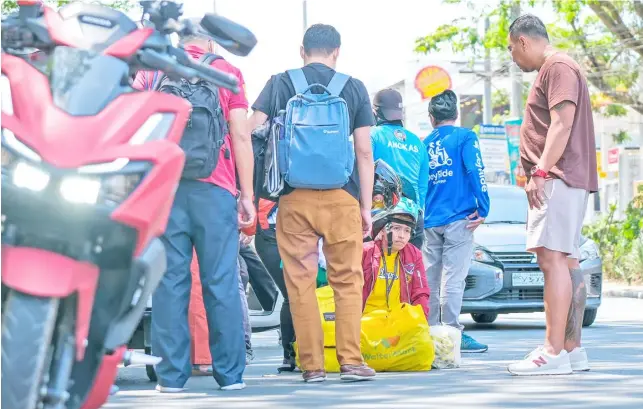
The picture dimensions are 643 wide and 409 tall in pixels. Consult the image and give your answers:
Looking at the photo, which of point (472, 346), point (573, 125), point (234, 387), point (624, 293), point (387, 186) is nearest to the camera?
point (234, 387)

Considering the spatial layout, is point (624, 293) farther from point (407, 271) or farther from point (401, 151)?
point (407, 271)

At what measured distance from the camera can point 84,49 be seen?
16.0ft

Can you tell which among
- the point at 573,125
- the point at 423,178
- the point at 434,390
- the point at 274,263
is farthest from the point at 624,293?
the point at 434,390

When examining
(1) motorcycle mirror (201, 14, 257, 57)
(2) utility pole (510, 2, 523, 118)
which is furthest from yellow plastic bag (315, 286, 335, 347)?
(2) utility pole (510, 2, 523, 118)

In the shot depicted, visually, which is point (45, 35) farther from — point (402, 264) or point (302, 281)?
point (402, 264)

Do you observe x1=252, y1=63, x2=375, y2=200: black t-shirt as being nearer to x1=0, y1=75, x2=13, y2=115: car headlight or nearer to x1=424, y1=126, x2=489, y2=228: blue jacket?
x1=424, y1=126, x2=489, y2=228: blue jacket

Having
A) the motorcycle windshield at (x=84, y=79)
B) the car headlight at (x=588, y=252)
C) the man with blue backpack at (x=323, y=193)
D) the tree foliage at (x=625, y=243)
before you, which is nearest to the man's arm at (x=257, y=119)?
the man with blue backpack at (x=323, y=193)

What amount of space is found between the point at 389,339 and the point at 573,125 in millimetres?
1770

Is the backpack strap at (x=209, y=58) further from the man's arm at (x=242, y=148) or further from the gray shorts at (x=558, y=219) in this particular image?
the gray shorts at (x=558, y=219)

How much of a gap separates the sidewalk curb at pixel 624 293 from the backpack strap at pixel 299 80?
15584 millimetres

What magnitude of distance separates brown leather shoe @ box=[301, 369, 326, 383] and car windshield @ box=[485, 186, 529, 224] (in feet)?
25.1

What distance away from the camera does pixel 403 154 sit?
10.4 meters

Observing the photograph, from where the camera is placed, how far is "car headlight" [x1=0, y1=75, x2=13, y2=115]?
4.63 meters

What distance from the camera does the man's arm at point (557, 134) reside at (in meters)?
8.68
